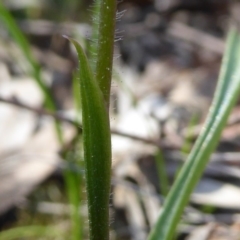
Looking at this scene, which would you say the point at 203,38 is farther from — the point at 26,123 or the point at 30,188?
the point at 30,188

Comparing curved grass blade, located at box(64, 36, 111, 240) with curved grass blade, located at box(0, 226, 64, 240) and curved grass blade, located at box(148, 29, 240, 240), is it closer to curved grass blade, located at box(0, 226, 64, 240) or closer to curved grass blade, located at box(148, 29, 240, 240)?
curved grass blade, located at box(148, 29, 240, 240)

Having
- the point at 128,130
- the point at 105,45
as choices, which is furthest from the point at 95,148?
the point at 128,130

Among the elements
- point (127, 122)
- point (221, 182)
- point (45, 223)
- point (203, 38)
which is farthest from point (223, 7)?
point (45, 223)

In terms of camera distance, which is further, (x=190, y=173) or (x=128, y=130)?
(x=128, y=130)

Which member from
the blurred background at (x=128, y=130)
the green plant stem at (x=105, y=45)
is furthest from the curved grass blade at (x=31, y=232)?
the green plant stem at (x=105, y=45)

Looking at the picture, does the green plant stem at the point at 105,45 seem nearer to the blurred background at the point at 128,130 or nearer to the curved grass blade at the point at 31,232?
the blurred background at the point at 128,130

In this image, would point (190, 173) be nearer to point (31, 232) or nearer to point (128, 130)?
point (31, 232)
